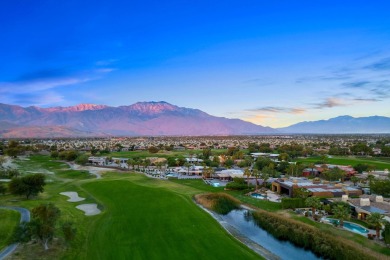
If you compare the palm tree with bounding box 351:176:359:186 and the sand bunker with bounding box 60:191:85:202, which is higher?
the palm tree with bounding box 351:176:359:186

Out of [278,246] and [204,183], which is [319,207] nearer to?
[278,246]

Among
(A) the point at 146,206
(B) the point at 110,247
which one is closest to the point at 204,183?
(A) the point at 146,206

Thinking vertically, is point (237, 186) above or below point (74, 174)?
above

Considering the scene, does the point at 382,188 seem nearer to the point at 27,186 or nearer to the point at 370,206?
the point at 370,206

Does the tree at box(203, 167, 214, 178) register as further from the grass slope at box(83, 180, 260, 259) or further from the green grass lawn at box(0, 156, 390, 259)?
the grass slope at box(83, 180, 260, 259)

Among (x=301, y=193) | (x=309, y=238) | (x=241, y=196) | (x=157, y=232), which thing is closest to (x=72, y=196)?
(x=157, y=232)

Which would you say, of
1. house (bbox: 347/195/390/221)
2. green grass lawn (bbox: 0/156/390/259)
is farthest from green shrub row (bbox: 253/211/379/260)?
house (bbox: 347/195/390/221)
